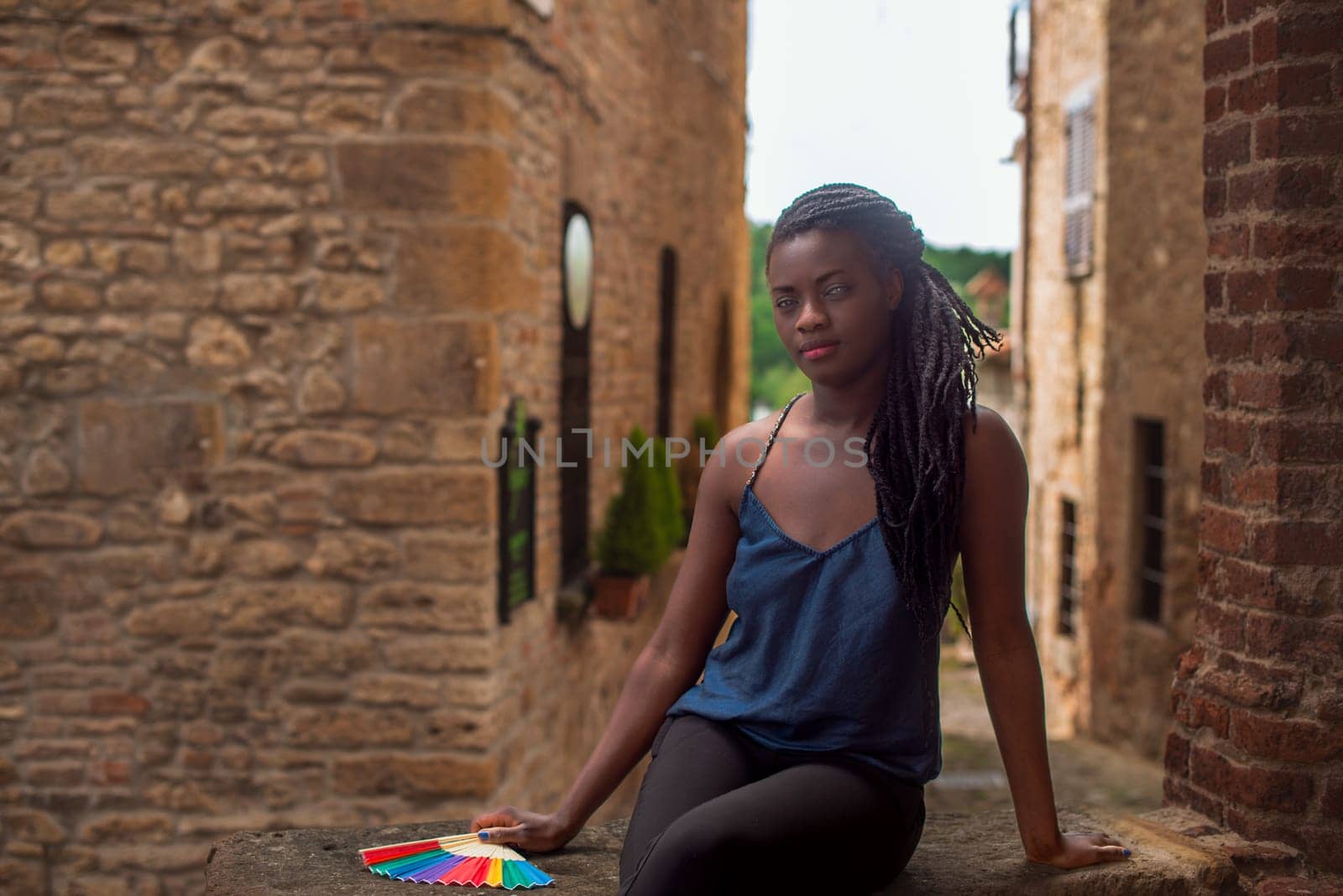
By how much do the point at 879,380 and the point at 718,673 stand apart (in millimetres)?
504

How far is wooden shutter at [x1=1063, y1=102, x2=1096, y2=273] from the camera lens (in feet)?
35.0

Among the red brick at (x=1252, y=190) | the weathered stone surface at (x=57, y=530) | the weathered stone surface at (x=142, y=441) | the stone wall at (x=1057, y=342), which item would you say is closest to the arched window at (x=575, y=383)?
the weathered stone surface at (x=142, y=441)

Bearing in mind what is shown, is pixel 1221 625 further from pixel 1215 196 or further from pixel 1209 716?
pixel 1215 196

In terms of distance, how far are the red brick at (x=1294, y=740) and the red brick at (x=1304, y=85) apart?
1.14 meters

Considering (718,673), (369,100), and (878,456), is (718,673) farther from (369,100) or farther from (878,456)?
(369,100)

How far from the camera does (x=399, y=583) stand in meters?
4.61

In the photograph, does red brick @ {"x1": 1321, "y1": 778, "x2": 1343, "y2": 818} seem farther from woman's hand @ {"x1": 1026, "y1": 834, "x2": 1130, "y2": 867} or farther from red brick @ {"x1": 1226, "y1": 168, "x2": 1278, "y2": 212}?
red brick @ {"x1": 1226, "y1": 168, "x2": 1278, "y2": 212}

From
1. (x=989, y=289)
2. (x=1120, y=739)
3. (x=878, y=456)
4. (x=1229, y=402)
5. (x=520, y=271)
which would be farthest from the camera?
(x=989, y=289)

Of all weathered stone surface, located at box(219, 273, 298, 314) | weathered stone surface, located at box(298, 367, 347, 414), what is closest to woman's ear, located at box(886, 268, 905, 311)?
weathered stone surface, located at box(298, 367, 347, 414)

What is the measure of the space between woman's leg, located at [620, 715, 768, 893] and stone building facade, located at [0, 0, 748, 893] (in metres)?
2.71

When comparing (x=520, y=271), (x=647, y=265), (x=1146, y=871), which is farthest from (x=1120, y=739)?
(x=1146, y=871)

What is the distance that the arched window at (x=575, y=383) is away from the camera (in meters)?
5.88

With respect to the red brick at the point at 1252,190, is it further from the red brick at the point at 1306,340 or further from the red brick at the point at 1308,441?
the red brick at the point at 1308,441

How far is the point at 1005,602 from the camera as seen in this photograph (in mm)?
1937
